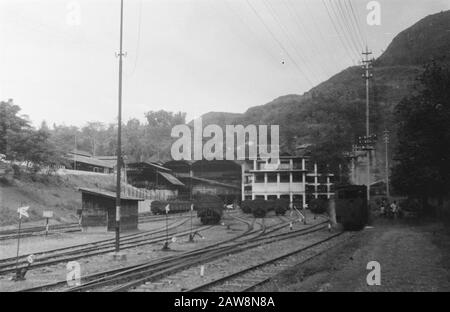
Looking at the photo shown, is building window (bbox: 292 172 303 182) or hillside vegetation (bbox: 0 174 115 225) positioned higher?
building window (bbox: 292 172 303 182)

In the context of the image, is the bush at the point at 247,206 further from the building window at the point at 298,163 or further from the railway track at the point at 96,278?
the railway track at the point at 96,278

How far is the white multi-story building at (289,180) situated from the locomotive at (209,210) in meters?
23.5

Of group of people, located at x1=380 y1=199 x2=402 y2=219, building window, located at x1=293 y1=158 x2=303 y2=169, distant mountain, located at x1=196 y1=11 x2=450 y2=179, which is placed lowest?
group of people, located at x1=380 y1=199 x2=402 y2=219

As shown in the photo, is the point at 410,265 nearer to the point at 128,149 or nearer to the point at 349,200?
the point at 349,200

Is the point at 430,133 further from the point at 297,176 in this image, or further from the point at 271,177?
the point at 271,177

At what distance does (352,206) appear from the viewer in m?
26.8

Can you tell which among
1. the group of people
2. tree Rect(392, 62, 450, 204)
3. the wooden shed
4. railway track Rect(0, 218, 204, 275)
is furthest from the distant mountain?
railway track Rect(0, 218, 204, 275)

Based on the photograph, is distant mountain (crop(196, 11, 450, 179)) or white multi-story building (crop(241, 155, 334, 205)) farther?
distant mountain (crop(196, 11, 450, 179))

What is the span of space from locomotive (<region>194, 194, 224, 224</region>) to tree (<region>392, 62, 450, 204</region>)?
14758mm

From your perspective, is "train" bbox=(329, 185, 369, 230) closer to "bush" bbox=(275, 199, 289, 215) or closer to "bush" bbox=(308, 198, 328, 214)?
"bush" bbox=(275, 199, 289, 215)

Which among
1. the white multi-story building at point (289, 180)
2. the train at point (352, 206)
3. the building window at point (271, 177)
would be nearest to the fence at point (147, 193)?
the white multi-story building at point (289, 180)

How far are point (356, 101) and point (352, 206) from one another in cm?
6414

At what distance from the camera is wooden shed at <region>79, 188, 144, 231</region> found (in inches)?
1091
